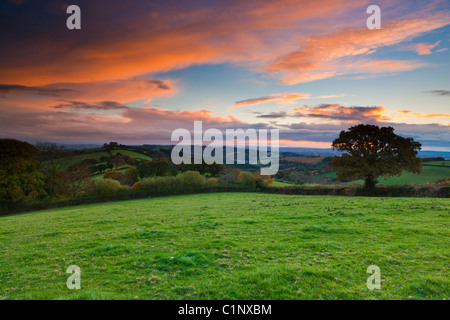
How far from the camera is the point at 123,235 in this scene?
12367mm

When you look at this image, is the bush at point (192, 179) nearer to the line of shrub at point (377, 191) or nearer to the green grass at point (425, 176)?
the line of shrub at point (377, 191)

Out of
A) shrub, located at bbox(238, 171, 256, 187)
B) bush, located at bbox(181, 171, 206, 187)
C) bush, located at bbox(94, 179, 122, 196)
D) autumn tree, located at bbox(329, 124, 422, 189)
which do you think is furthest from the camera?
shrub, located at bbox(238, 171, 256, 187)

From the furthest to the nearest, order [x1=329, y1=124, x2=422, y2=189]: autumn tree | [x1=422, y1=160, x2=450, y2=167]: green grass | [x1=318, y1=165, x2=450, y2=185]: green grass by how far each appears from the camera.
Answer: [x1=422, y1=160, x2=450, y2=167]: green grass < [x1=318, y1=165, x2=450, y2=185]: green grass < [x1=329, y1=124, x2=422, y2=189]: autumn tree

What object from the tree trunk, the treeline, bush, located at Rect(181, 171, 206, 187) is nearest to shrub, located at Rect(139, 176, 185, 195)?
the treeline

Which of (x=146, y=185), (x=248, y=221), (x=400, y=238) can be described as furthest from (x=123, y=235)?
(x=146, y=185)

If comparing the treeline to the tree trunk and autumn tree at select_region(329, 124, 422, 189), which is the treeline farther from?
the tree trunk

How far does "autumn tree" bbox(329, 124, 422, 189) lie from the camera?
33188 millimetres

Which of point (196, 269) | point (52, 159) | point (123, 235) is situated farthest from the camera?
point (52, 159)

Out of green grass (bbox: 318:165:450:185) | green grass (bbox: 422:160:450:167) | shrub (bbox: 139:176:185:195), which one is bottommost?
shrub (bbox: 139:176:185:195)

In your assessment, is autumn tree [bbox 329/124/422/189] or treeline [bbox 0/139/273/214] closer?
autumn tree [bbox 329/124/422/189]

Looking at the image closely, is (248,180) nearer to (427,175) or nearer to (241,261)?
(241,261)

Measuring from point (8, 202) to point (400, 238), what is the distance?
186 feet
